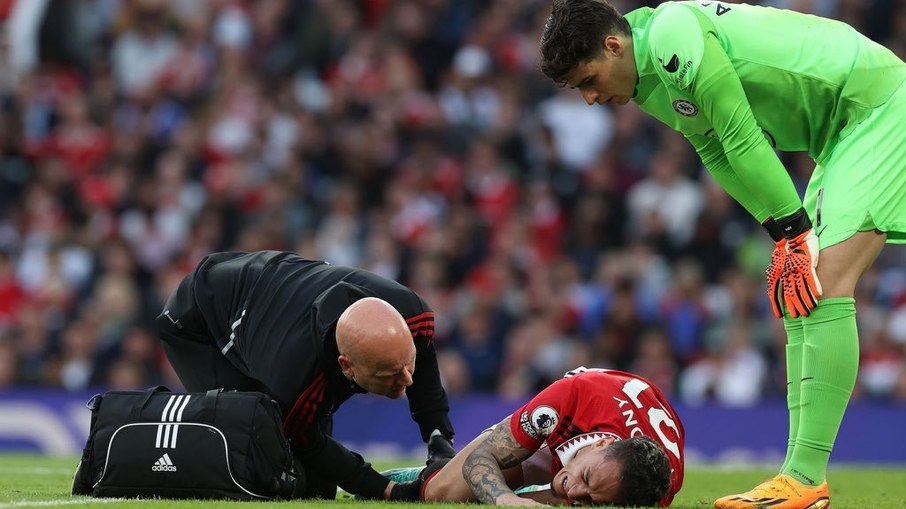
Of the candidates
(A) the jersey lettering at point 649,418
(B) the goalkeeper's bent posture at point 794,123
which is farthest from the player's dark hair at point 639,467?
(B) the goalkeeper's bent posture at point 794,123

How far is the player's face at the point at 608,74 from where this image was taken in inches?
229

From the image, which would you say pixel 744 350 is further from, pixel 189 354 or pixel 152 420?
pixel 152 420

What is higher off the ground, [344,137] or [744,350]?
[344,137]

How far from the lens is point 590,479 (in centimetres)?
547

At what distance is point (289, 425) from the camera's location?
6094mm

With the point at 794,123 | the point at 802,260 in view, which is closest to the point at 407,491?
the point at 802,260

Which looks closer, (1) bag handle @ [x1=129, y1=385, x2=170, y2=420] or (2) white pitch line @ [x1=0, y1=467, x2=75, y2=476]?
(1) bag handle @ [x1=129, y1=385, x2=170, y2=420]

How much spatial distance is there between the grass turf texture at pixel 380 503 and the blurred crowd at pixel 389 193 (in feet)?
8.16

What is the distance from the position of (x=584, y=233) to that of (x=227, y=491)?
8.64 m

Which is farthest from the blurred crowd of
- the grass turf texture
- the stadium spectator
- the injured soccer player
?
the injured soccer player

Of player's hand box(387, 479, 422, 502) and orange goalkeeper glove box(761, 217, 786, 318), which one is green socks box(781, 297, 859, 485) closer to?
orange goalkeeper glove box(761, 217, 786, 318)

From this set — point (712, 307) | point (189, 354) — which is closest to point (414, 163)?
point (712, 307)

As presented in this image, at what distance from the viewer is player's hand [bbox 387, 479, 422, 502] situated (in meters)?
6.14

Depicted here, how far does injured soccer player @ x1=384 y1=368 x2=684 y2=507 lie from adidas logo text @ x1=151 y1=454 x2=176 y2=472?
3.79 feet
